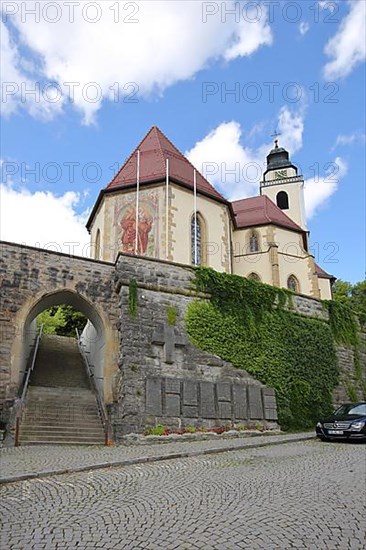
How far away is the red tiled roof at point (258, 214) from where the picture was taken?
3096cm

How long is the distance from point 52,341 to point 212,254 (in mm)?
8659

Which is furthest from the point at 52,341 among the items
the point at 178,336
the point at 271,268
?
the point at 271,268

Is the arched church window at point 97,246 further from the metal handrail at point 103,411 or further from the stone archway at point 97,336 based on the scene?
the stone archway at point 97,336

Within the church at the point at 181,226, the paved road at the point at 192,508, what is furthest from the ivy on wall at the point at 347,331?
the paved road at the point at 192,508

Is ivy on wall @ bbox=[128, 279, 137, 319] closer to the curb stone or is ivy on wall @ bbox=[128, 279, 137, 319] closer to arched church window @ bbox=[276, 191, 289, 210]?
the curb stone

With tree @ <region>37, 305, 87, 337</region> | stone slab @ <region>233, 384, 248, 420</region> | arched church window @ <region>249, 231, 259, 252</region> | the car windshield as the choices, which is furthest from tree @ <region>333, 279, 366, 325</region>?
stone slab @ <region>233, 384, 248, 420</region>

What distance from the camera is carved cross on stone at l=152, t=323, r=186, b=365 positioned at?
49.0 ft

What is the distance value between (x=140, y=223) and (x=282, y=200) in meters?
22.1

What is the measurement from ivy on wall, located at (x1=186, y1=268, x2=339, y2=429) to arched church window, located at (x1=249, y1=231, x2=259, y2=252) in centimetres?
1188

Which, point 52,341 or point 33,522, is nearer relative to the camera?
point 33,522

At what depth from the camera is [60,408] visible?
14.6m

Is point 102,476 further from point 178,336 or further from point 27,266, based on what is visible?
point 27,266

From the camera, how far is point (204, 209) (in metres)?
24.5

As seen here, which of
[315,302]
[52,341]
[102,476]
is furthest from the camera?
[52,341]
